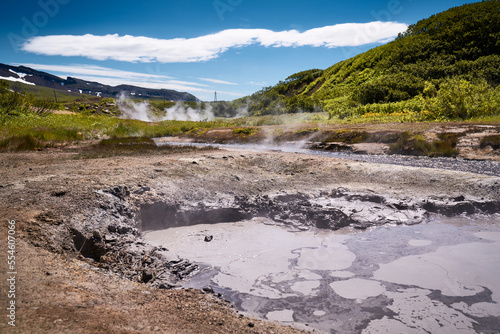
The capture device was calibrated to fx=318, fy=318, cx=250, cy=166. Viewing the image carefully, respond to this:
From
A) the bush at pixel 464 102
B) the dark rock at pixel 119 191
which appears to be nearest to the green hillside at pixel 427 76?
the bush at pixel 464 102

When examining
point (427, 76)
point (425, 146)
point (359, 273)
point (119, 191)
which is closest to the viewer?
point (359, 273)

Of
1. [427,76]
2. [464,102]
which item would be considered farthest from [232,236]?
[427,76]

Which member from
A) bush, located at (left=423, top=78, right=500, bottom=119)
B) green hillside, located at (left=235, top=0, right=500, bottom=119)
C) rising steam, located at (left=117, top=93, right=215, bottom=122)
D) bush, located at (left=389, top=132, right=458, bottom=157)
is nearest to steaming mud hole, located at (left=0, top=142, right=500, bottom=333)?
bush, located at (left=389, top=132, right=458, bottom=157)

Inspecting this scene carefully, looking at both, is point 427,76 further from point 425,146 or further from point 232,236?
point 232,236

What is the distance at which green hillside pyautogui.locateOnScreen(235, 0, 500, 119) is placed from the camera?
2277cm

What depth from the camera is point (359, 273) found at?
4855 mm

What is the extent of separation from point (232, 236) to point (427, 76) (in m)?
45.3

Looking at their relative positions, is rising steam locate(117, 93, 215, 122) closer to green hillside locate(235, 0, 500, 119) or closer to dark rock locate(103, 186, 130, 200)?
green hillside locate(235, 0, 500, 119)

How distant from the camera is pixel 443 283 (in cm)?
452

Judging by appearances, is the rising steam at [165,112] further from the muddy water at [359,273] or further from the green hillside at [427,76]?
the muddy water at [359,273]

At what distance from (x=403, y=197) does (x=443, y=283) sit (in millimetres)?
3952

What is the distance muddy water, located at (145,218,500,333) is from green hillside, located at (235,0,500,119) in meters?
19.2

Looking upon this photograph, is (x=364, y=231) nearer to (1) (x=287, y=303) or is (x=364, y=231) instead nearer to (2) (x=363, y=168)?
(1) (x=287, y=303)

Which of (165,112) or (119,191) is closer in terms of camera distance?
(119,191)
